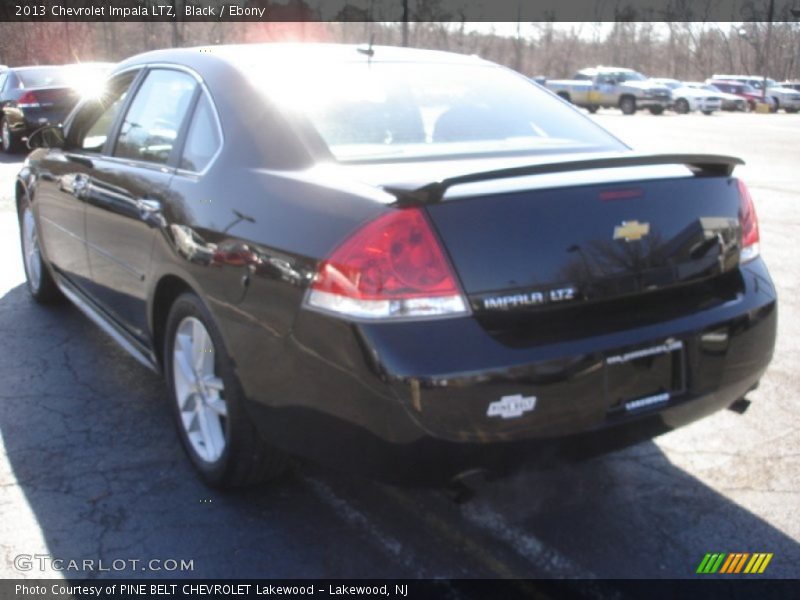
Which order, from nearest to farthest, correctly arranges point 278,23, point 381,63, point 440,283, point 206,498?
point 440,283 → point 206,498 → point 381,63 → point 278,23

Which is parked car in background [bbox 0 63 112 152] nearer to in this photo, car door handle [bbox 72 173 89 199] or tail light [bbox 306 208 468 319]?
car door handle [bbox 72 173 89 199]

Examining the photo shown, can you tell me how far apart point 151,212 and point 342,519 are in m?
1.45

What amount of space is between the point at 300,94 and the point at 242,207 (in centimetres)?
56

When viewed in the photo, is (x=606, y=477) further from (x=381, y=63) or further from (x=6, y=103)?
(x=6, y=103)

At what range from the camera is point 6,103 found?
15750 millimetres

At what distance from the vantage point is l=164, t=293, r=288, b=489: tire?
3.13 metres

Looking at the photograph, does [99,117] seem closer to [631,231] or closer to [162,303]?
[162,303]

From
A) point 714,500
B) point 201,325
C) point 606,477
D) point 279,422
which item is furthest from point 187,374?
point 714,500

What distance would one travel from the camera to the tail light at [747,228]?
3.09 metres

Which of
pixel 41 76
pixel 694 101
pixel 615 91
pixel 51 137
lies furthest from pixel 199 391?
pixel 694 101

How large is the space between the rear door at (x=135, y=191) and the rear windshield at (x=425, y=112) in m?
0.62

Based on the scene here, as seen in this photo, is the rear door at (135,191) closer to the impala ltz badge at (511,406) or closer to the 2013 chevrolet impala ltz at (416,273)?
the 2013 chevrolet impala ltz at (416,273)

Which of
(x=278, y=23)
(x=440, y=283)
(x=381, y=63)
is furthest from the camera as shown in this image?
(x=278, y=23)

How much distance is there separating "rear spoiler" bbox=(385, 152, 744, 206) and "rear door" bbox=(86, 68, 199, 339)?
137 centimetres
